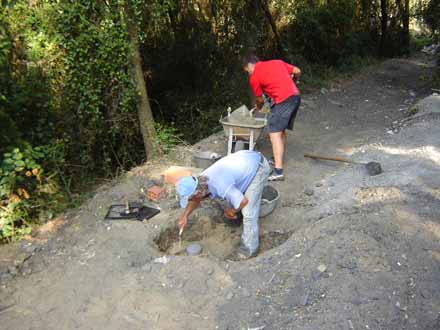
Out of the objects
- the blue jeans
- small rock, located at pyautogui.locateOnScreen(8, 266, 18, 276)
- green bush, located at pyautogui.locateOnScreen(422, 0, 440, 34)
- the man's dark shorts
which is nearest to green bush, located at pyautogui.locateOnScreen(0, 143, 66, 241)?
small rock, located at pyautogui.locateOnScreen(8, 266, 18, 276)

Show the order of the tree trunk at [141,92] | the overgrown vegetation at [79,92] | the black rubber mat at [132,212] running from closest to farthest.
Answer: the black rubber mat at [132,212], the overgrown vegetation at [79,92], the tree trunk at [141,92]

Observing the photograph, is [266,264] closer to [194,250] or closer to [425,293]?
[194,250]

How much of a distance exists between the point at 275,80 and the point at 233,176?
1.73m

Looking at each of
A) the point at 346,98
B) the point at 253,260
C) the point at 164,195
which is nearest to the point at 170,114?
the point at 346,98

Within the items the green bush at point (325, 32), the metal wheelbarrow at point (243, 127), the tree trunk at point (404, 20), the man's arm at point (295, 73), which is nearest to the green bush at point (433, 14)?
the green bush at point (325, 32)

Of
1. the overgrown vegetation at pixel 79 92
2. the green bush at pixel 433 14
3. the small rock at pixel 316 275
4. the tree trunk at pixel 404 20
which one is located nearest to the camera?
the small rock at pixel 316 275

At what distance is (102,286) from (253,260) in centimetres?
130

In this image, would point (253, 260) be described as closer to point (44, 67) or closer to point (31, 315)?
point (31, 315)

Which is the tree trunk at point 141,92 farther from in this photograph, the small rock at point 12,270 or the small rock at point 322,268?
the small rock at point 322,268

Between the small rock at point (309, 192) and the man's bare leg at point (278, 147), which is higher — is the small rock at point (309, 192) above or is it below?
below

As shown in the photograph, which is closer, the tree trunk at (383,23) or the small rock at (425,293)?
the small rock at (425,293)

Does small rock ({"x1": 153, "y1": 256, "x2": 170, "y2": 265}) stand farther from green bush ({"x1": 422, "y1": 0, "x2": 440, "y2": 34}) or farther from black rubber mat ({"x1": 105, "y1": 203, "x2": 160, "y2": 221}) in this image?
green bush ({"x1": 422, "y1": 0, "x2": 440, "y2": 34})

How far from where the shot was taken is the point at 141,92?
562cm

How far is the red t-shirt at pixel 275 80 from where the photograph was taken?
4766 mm
